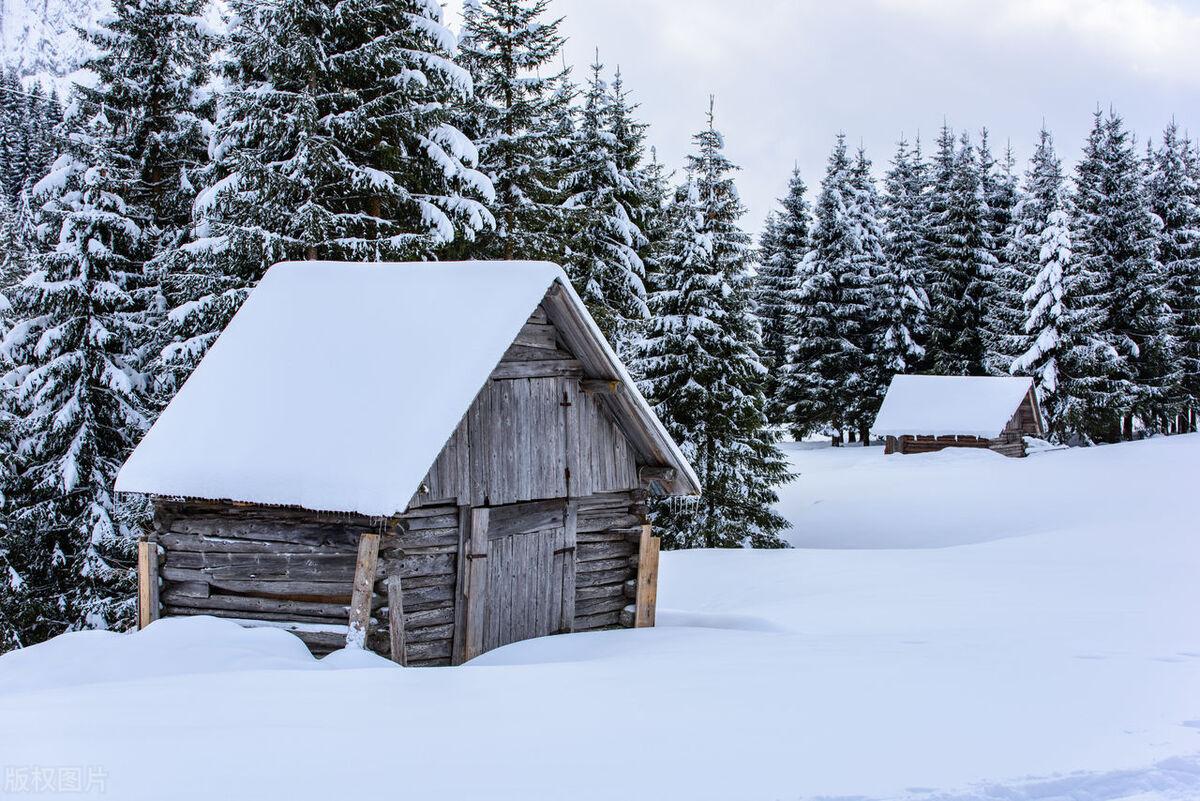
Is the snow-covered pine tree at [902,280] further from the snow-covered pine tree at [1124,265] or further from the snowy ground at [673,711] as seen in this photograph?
the snowy ground at [673,711]

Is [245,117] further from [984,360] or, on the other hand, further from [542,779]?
[984,360]

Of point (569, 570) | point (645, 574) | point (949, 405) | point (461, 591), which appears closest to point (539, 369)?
point (569, 570)

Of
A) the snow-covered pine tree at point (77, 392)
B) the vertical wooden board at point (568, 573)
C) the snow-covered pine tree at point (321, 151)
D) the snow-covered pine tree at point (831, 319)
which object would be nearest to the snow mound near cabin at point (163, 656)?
the vertical wooden board at point (568, 573)

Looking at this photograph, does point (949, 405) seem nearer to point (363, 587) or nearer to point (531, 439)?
point (531, 439)

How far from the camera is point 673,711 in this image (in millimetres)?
7207

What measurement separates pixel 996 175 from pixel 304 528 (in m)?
51.1

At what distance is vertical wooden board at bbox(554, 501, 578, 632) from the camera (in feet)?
40.2

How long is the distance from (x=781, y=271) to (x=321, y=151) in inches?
1535

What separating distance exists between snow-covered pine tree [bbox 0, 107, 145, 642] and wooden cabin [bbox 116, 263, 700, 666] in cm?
878

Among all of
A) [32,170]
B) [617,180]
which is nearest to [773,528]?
[617,180]

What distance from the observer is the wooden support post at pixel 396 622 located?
10.1m

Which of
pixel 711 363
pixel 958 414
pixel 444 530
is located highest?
pixel 711 363

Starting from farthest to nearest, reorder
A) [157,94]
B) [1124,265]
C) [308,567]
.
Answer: [1124,265] → [157,94] → [308,567]

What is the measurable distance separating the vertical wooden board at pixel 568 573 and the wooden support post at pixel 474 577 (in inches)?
60.1
